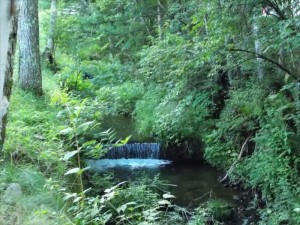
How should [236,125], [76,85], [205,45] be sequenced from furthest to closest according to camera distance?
[76,85] → [236,125] → [205,45]

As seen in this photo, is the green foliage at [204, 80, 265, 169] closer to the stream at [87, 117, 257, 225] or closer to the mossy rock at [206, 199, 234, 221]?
the stream at [87, 117, 257, 225]

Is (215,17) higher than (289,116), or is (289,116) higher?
(215,17)

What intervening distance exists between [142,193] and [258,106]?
8.44 feet

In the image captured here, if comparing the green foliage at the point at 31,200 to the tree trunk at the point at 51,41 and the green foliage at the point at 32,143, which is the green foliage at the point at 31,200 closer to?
the green foliage at the point at 32,143

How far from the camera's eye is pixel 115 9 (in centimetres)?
1470

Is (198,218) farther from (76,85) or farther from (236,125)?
(76,85)

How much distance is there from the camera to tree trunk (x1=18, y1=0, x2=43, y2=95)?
8727 mm

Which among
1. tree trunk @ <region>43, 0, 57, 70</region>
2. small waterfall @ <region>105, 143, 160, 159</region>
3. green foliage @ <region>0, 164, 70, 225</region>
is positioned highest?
tree trunk @ <region>43, 0, 57, 70</region>

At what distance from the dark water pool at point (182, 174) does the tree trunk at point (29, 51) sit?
2288mm

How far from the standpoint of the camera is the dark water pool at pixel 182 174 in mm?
7357

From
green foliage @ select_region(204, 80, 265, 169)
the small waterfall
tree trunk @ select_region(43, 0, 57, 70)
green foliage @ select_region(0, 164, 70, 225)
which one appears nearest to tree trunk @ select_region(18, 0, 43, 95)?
the small waterfall

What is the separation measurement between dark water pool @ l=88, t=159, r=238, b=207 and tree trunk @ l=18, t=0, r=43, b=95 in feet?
7.51

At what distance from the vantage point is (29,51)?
28.9 ft

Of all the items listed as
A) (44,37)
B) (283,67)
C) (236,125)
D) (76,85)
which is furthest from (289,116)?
(44,37)
